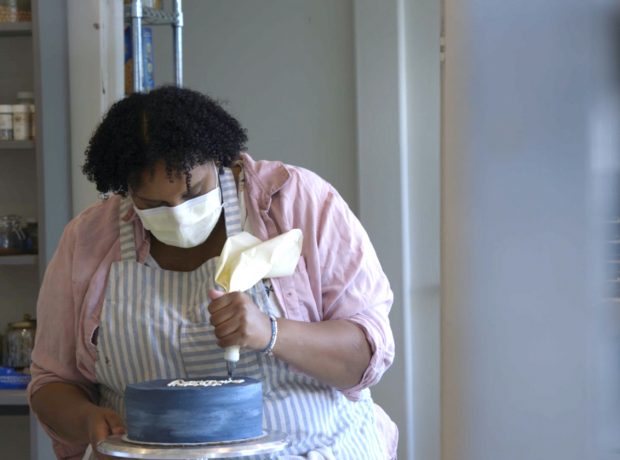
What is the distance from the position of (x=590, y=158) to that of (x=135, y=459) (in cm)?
102

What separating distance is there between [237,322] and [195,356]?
214 mm

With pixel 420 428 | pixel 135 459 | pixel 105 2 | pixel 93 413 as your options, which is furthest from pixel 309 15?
pixel 135 459

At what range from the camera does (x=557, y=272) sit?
0.47 metres

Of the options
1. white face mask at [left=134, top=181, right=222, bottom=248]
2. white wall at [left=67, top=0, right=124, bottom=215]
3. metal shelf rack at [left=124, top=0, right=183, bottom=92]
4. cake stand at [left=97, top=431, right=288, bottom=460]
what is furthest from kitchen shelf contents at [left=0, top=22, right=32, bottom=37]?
cake stand at [left=97, top=431, right=288, bottom=460]

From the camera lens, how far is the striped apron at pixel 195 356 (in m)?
1.63

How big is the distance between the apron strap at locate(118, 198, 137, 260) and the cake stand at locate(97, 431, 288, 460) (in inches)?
17.7

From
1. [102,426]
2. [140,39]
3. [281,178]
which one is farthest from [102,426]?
[140,39]

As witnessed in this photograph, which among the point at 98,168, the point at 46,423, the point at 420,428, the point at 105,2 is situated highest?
Answer: the point at 105,2

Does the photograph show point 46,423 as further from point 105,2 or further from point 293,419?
point 105,2

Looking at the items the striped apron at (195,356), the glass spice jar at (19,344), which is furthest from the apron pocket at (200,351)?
the glass spice jar at (19,344)

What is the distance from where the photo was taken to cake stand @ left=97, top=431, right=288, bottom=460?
127 cm

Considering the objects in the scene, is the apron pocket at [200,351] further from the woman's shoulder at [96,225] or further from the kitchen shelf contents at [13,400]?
the kitchen shelf contents at [13,400]

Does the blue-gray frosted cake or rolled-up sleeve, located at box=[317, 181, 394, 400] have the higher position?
rolled-up sleeve, located at box=[317, 181, 394, 400]

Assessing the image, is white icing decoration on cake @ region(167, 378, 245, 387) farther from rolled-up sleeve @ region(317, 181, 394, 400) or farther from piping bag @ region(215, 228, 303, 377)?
rolled-up sleeve @ region(317, 181, 394, 400)
